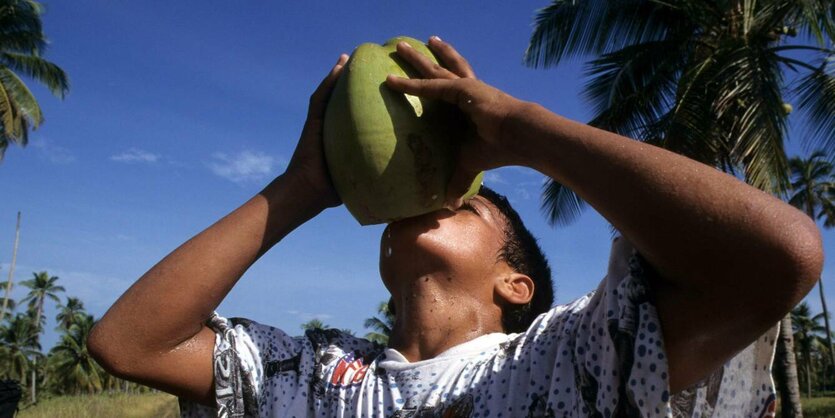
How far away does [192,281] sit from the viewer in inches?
72.2

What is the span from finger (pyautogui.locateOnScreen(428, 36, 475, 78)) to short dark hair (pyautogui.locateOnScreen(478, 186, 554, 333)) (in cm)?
48

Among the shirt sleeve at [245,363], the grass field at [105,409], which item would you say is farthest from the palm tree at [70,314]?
the shirt sleeve at [245,363]

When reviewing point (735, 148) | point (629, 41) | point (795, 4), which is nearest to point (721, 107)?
point (735, 148)

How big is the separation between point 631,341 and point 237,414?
41.7 inches

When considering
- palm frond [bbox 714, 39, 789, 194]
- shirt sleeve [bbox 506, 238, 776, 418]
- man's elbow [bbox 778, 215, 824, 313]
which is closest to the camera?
man's elbow [bbox 778, 215, 824, 313]

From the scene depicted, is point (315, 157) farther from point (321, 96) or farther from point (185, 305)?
point (185, 305)

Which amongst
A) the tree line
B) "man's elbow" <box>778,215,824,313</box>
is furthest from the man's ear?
the tree line

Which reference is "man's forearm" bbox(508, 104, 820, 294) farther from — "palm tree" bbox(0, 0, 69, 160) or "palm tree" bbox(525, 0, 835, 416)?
"palm tree" bbox(0, 0, 69, 160)

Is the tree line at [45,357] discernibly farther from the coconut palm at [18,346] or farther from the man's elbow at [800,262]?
the man's elbow at [800,262]

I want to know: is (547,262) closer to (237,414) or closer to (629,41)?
(237,414)

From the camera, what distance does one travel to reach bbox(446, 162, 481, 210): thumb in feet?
6.37

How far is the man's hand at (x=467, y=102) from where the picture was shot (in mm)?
1678

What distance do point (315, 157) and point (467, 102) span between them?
1.76 ft

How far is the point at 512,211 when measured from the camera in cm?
232
